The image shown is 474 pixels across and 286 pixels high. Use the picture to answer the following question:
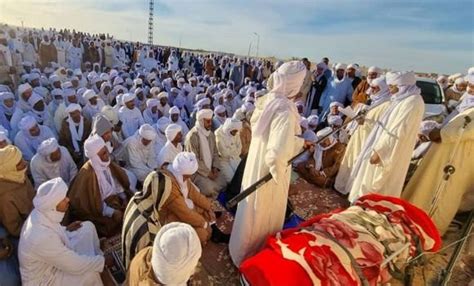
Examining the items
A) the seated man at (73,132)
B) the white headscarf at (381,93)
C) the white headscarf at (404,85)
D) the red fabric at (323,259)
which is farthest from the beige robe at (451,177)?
the seated man at (73,132)

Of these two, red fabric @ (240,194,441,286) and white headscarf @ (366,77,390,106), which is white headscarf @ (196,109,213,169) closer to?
white headscarf @ (366,77,390,106)

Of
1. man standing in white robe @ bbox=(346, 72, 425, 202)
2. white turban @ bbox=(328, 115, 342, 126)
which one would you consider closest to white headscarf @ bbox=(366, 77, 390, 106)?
man standing in white robe @ bbox=(346, 72, 425, 202)

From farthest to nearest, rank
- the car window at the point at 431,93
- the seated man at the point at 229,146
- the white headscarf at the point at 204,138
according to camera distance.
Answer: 1. the car window at the point at 431,93
2. the seated man at the point at 229,146
3. the white headscarf at the point at 204,138

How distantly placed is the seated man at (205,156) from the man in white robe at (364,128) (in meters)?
1.69

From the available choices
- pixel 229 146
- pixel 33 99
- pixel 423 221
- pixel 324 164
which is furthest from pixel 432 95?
pixel 33 99

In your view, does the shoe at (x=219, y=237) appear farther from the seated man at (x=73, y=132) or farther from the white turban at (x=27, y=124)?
the white turban at (x=27, y=124)

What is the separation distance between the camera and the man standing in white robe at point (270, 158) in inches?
116

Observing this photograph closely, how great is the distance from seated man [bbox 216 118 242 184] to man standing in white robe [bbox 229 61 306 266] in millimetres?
2338

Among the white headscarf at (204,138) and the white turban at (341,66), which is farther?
the white turban at (341,66)

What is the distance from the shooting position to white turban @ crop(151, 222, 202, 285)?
198 cm

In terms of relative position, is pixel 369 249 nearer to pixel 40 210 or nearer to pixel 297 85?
pixel 297 85

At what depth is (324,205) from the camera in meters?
4.92

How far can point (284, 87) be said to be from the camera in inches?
119

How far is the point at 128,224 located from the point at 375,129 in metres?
2.89
